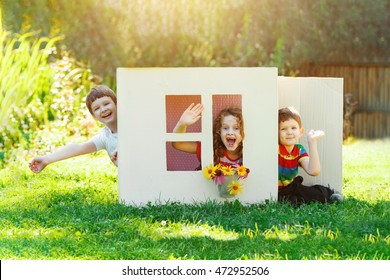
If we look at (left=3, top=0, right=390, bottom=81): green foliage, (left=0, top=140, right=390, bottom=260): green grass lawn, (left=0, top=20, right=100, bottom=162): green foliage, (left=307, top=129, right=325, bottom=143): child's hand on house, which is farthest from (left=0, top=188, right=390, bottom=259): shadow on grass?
(left=3, top=0, right=390, bottom=81): green foliage

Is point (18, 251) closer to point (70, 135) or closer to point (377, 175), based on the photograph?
point (377, 175)

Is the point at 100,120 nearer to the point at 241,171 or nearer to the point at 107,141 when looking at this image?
the point at 107,141

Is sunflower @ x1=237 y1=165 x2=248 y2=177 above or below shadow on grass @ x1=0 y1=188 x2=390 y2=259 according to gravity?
above

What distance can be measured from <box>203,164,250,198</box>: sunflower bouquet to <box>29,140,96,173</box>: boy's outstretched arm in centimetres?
84

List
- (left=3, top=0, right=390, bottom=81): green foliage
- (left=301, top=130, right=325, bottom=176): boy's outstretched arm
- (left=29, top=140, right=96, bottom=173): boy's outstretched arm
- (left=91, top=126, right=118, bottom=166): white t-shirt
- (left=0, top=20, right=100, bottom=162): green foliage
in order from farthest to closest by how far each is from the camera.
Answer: (left=3, top=0, right=390, bottom=81): green foliage, (left=0, top=20, right=100, bottom=162): green foliage, (left=91, top=126, right=118, bottom=166): white t-shirt, (left=29, top=140, right=96, bottom=173): boy's outstretched arm, (left=301, top=130, right=325, bottom=176): boy's outstretched arm

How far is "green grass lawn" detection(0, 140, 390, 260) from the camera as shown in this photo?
134 inches

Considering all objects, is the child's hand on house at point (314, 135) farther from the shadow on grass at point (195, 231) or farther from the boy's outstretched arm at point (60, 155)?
the boy's outstretched arm at point (60, 155)

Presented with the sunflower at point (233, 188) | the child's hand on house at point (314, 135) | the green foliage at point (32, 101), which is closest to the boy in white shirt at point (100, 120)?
the sunflower at point (233, 188)

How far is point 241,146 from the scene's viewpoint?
4.32 m

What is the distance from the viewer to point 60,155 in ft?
15.0

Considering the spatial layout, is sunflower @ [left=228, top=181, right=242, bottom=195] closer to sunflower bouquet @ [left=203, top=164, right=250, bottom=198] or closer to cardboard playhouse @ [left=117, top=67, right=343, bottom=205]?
sunflower bouquet @ [left=203, top=164, right=250, bottom=198]

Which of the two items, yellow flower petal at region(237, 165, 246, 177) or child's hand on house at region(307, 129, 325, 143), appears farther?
child's hand on house at region(307, 129, 325, 143)

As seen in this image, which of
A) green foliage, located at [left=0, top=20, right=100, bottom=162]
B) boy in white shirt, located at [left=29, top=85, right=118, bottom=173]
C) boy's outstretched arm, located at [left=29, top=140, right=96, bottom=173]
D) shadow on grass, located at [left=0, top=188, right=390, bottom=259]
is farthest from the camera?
green foliage, located at [left=0, top=20, right=100, bottom=162]

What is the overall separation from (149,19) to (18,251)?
7.50m
